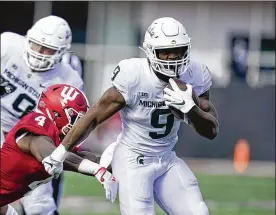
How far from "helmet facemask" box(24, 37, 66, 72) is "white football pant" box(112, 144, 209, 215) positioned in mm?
1593

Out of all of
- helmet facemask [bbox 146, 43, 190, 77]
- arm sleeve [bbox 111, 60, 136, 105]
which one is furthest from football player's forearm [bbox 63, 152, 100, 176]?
helmet facemask [bbox 146, 43, 190, 77]

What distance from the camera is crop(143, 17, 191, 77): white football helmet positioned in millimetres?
5887

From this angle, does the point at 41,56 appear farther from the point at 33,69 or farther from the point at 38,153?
the point at 38,153

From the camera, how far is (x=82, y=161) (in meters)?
5.87

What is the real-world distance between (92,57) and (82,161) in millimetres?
14386

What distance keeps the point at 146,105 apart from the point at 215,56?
14.8 m

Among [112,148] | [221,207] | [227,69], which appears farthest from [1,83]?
[227,69]

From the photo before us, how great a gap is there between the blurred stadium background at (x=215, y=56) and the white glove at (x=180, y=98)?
28.7 ft

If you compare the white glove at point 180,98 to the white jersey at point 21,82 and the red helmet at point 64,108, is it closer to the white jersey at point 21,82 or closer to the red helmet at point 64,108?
the red helmet at point 64,108

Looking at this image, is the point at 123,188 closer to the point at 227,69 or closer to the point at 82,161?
the point at 82,161

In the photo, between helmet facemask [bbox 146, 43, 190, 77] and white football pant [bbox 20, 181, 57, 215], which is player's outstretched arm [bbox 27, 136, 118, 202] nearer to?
helmet facemask [bbox 146, 43, 190, 77]

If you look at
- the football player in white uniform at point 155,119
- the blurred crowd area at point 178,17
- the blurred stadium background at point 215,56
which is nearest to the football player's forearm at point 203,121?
the football player in white uniform at point 155,119

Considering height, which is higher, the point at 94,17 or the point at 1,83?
the point at 94,17

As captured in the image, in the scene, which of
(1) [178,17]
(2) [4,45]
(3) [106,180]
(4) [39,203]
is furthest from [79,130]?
(1) [178,17]
